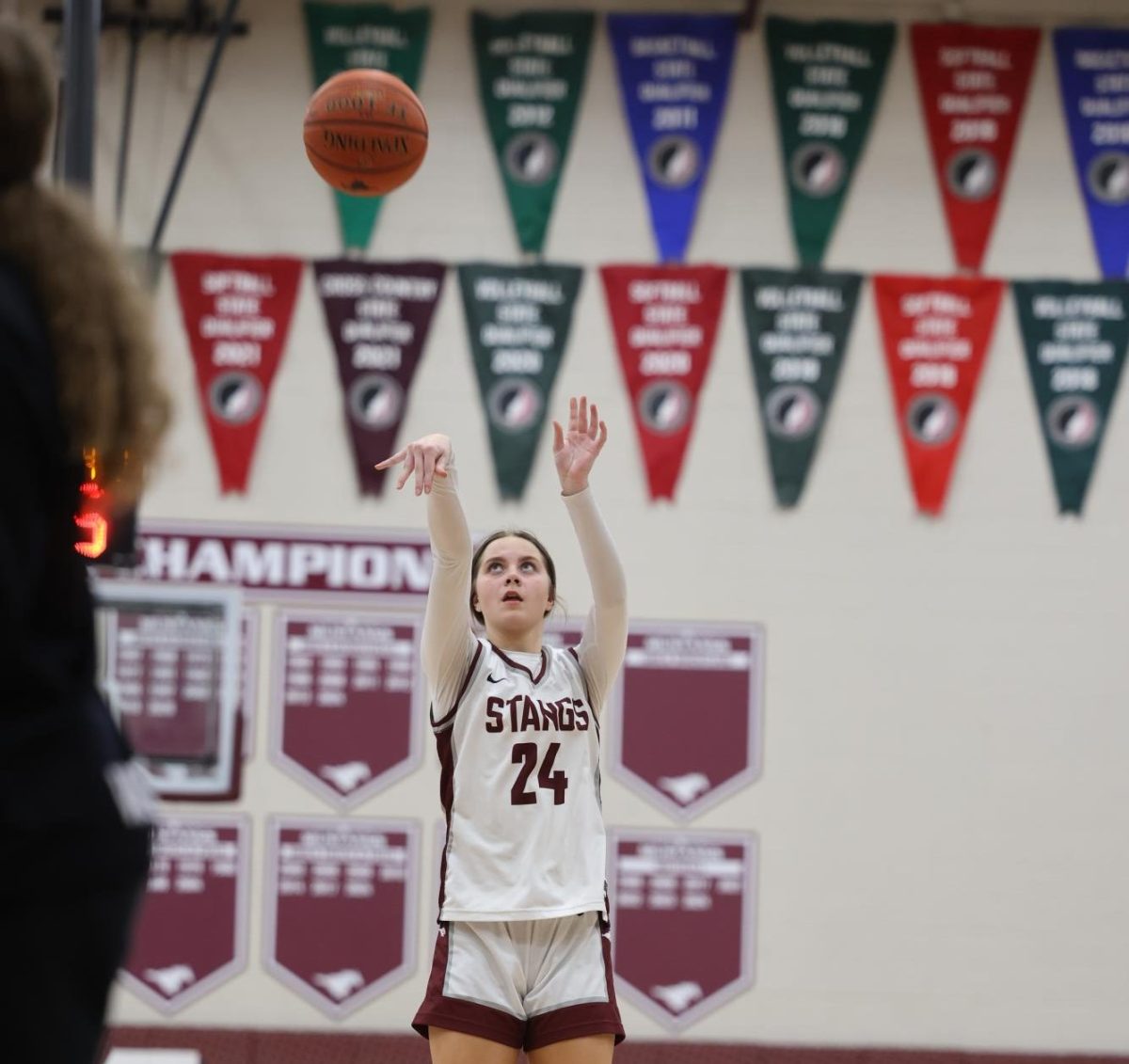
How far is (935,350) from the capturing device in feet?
22.8

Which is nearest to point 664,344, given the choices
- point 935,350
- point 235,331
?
point 935,350

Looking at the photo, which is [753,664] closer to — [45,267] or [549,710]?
[549,710]

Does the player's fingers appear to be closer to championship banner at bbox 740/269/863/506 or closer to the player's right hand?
the player's right hand

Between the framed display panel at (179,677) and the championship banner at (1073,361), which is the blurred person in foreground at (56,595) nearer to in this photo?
the framed display panel at (179,677)

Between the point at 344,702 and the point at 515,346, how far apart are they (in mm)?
1621

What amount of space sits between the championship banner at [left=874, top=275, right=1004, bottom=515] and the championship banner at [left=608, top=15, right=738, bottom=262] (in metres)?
0.89

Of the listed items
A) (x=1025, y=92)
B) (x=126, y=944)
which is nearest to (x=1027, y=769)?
(x=1025, y=92)

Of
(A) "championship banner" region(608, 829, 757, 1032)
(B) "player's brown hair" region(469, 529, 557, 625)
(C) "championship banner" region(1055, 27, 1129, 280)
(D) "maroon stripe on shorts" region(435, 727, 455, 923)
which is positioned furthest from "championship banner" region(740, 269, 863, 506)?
(D) "maroon stripe on shorts" region(435, 727, 455, 923)

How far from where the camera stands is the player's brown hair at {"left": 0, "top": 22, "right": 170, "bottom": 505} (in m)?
1.61

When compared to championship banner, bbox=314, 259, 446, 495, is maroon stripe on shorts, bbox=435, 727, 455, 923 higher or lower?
lower

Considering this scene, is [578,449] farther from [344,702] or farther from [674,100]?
[674,100]

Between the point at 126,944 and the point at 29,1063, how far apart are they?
6.0 inches

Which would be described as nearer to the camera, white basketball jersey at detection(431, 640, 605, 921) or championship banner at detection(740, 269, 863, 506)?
white basketball jersey at detection(431, 640, 605, 921)

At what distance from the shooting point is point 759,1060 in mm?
6633
